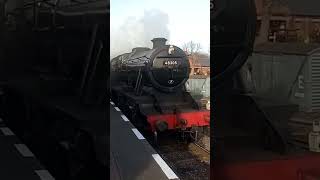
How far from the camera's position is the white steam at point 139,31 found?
52.7 inches

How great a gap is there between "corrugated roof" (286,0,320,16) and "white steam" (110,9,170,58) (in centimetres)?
53

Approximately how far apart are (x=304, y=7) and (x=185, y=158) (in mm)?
772

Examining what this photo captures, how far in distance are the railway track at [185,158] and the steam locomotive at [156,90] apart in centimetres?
5

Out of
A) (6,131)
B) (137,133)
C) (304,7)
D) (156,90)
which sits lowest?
(6,131)

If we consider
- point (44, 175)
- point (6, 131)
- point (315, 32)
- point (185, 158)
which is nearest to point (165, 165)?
point (185, 158)

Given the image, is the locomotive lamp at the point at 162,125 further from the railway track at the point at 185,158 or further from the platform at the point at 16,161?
the platform at the point at 16,161

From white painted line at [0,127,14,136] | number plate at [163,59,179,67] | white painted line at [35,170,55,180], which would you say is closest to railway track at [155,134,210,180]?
number plate at [163,59,179,67]

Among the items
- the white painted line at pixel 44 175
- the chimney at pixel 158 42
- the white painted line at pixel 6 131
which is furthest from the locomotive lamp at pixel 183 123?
the white painted line at pixel 6 131

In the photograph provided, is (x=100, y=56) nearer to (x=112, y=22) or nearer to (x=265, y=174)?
(x=112, y=22)

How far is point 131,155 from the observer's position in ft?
4.63

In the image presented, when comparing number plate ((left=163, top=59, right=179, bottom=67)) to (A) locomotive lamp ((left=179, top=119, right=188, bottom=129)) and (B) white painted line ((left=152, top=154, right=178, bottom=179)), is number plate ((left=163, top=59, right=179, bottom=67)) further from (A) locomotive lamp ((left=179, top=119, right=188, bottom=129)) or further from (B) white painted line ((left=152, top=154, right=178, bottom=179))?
(B) white painted line ((left=152, top=154, right=178, bottom=179))

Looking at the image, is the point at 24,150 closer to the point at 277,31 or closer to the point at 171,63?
the point at 171,63

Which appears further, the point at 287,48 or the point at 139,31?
the point at 287,48

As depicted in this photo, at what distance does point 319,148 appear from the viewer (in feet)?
5.29
